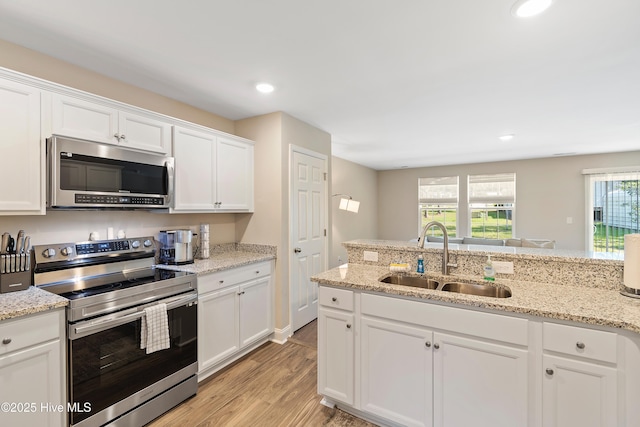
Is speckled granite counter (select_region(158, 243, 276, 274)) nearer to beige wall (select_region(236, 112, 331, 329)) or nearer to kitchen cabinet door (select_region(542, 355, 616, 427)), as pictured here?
beige wall (select_region(236, 112, 331, 329))

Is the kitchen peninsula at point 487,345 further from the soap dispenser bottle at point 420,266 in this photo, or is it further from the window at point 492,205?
the window at point 492,205

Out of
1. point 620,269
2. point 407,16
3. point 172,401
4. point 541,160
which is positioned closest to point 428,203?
point 541,160

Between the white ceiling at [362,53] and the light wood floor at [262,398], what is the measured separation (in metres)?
2.42

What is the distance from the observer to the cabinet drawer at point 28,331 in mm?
1385

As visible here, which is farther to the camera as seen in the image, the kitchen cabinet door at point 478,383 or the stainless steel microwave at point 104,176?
the stainless steel microwave at point 104,176

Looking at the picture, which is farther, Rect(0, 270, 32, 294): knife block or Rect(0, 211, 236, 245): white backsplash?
Rect(0, 211, 236, 245): white backsplash

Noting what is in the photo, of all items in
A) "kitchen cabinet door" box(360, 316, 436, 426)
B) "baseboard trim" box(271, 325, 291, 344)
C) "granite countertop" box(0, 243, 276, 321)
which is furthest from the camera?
"baseboard trim" box(271, 325, 291, 344)

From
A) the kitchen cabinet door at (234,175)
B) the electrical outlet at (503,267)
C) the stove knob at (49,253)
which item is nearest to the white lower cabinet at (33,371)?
the stove knob at (49,253)

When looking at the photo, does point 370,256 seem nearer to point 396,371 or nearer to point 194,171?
point 396,371

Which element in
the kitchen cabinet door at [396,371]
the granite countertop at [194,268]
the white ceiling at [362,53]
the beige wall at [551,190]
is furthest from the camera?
the beige wall at [551,190]

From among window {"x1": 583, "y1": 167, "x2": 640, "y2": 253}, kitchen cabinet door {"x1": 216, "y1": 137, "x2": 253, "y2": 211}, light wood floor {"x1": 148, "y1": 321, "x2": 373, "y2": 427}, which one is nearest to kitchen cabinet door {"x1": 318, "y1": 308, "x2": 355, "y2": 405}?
light wood floor {"x1": 148, "y1": 321, "x2": 373, "y2": 427}

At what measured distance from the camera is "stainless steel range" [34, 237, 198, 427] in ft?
5.35

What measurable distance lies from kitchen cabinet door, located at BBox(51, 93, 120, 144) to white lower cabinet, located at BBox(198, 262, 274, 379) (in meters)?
1.23

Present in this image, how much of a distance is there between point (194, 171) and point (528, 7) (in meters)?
2.57
